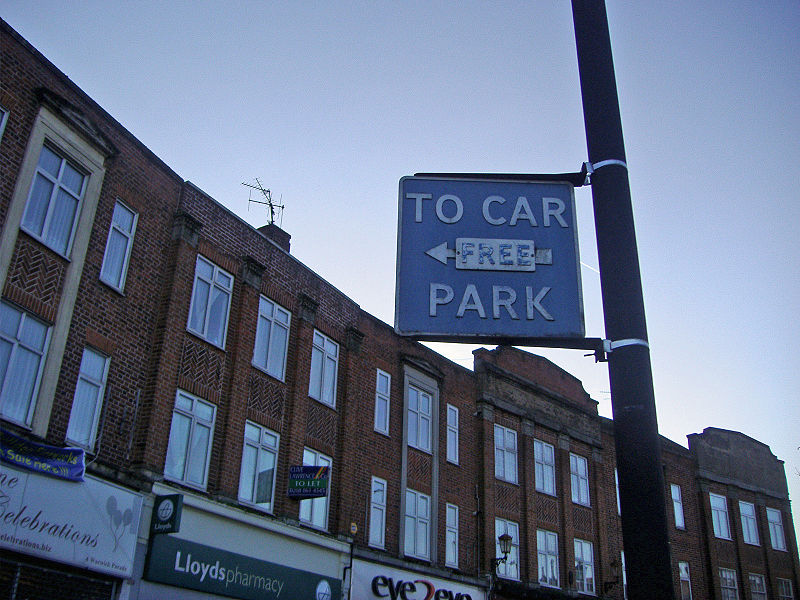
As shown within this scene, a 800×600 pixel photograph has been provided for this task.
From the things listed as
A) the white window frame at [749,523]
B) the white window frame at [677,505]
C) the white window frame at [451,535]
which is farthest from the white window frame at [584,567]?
the white window frame at [749,523]

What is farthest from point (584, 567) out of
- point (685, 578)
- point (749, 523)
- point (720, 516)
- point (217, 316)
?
point (217, 316)

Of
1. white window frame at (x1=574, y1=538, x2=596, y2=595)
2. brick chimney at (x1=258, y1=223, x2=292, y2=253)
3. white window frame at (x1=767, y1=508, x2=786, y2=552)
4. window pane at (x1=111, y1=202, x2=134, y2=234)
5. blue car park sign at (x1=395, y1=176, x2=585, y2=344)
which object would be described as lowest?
blue car park sign at (x1=395, y1=176, x2=585, y2=344)

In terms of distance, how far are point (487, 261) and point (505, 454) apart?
27.4 m

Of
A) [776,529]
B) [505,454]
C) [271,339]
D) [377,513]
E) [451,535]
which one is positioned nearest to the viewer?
[271,339]

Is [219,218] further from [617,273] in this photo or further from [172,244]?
[617,273]

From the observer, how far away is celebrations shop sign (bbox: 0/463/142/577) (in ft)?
47.1

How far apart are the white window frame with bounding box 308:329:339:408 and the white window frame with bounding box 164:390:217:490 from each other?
4110 mm

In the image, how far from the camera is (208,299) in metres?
20.8

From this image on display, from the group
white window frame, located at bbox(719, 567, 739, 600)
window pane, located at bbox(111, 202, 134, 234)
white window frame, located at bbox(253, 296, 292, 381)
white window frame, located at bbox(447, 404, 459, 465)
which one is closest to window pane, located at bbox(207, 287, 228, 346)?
white window frame, located at bbox(253, 296, 292, 381)

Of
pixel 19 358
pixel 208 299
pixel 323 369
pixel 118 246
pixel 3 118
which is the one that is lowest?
pixel 19 358

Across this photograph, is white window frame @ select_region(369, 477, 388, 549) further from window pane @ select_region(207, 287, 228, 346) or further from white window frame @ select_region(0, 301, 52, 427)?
white window frame @ select_region(0, 301, 52, 427)

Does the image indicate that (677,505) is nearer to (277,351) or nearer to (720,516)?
(720,516)

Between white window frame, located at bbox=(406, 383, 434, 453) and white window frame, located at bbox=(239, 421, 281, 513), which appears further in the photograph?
white window frame, located at bbox=(406, 383, 434, 453)

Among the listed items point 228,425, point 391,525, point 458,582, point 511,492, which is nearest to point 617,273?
point 228,425
